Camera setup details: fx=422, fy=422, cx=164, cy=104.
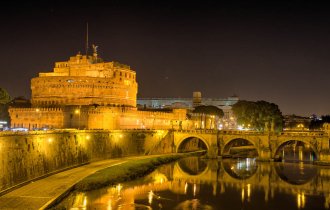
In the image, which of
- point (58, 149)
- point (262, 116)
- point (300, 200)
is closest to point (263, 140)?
point (262, 116)

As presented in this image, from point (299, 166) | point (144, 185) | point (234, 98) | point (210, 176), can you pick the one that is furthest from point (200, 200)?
point (234, 98)

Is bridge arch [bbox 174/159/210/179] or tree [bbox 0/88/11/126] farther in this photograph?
tree [bbox 0/88/11/126]

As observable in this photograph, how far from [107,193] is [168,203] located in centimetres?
552

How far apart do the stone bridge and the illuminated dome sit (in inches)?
567

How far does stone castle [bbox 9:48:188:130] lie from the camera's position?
2489 inches

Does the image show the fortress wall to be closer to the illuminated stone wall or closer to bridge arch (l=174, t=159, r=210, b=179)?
the illuminated stone wall

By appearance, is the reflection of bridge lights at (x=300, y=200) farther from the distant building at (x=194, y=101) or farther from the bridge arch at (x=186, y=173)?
the distant building at (x=194, y=101)

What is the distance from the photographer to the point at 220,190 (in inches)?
1554

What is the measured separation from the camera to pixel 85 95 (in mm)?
71562

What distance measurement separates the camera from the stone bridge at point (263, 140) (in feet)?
181

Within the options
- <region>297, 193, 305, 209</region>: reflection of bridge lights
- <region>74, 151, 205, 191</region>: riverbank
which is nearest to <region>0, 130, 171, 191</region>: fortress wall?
<region>74, 151, 205, 191</region>: riverbank

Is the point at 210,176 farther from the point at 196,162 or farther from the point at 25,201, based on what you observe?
the point at 25,201

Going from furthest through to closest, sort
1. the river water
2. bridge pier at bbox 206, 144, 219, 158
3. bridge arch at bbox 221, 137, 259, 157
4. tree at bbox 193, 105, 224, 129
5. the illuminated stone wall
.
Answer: tree at bbox 193, 105, 224, 129 → bridge arch at bbox 221, 137, 259, 157 → bridge pier at bbox 206, 144, 219, 158 → the illuminated stone wall → the river water

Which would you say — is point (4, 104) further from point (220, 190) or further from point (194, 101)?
point (194, 101)
